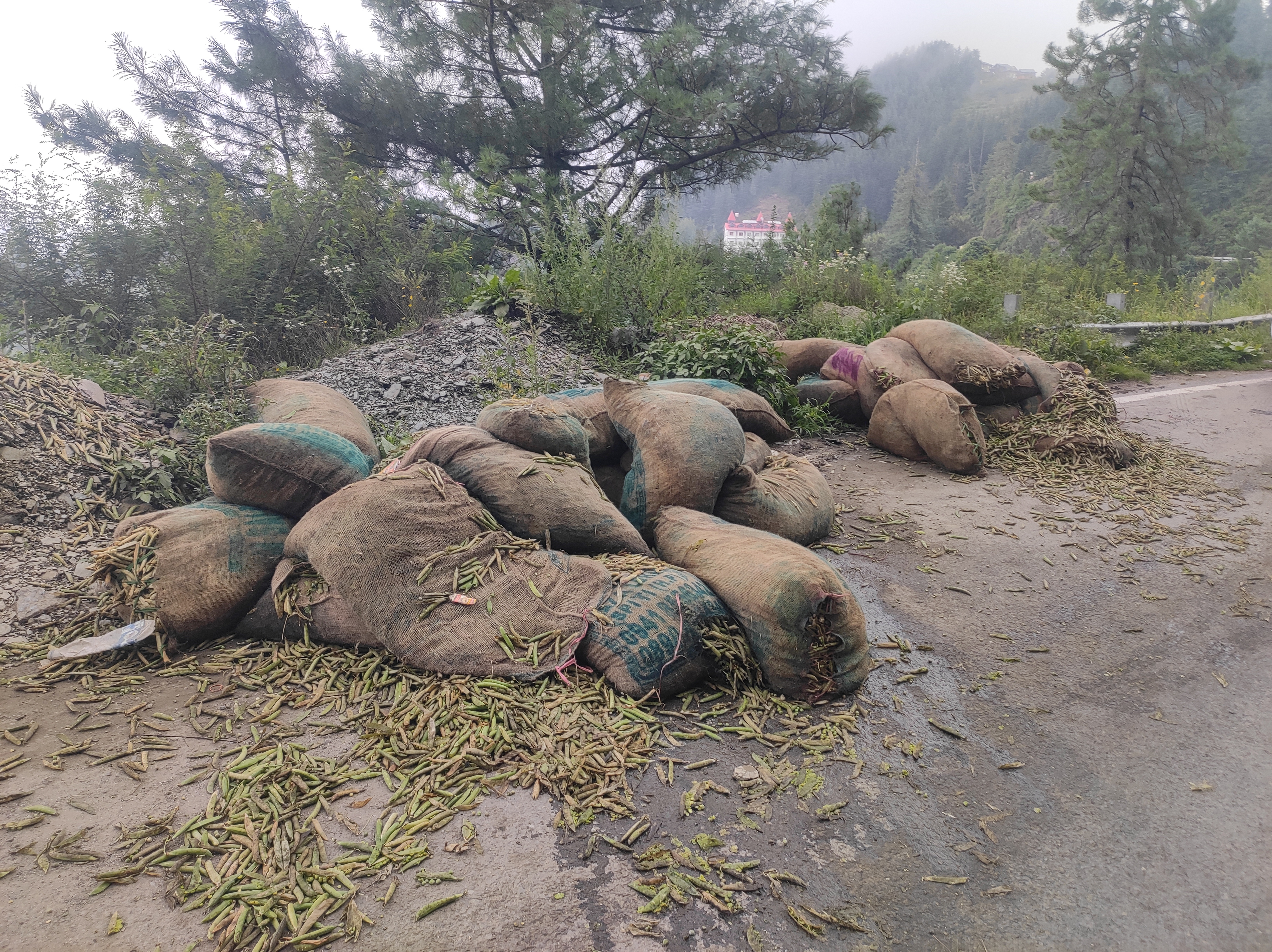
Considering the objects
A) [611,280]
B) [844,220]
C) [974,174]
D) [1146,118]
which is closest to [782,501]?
[611,280]

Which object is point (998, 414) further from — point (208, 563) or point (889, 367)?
point (208, 563)

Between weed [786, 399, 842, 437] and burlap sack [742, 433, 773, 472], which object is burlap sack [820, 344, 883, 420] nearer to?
weed [786, 399, 842, 437]

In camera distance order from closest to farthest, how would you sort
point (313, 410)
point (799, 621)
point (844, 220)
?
point (799, 621)
point (313, 410)
point (844, 220)

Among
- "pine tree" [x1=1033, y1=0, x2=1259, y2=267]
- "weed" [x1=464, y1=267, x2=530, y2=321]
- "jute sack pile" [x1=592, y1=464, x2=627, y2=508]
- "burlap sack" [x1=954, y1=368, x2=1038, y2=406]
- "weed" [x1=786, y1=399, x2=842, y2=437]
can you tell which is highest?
"pine tree" [x1=1033, y1=0, x2=1259, y2=267]

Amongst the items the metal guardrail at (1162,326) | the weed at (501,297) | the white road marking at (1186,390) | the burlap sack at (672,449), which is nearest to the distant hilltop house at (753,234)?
the metal guardrail at (1162,326)

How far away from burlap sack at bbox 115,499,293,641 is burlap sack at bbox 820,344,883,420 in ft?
13.7

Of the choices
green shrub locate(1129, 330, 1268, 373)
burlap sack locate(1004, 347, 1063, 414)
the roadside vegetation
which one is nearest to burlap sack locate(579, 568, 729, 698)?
the roadside vegetation

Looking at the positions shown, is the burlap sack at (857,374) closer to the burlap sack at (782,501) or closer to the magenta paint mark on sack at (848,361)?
the magenta paint mark on sack at (848,361)

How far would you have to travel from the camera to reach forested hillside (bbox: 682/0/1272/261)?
27969 mm

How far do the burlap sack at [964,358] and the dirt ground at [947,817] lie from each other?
2.29 meters

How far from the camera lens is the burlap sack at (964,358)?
485 centimetres

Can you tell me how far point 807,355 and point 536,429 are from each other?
3572mm

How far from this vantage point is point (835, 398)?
17.5 feet

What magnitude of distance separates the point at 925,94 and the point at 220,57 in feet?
232
